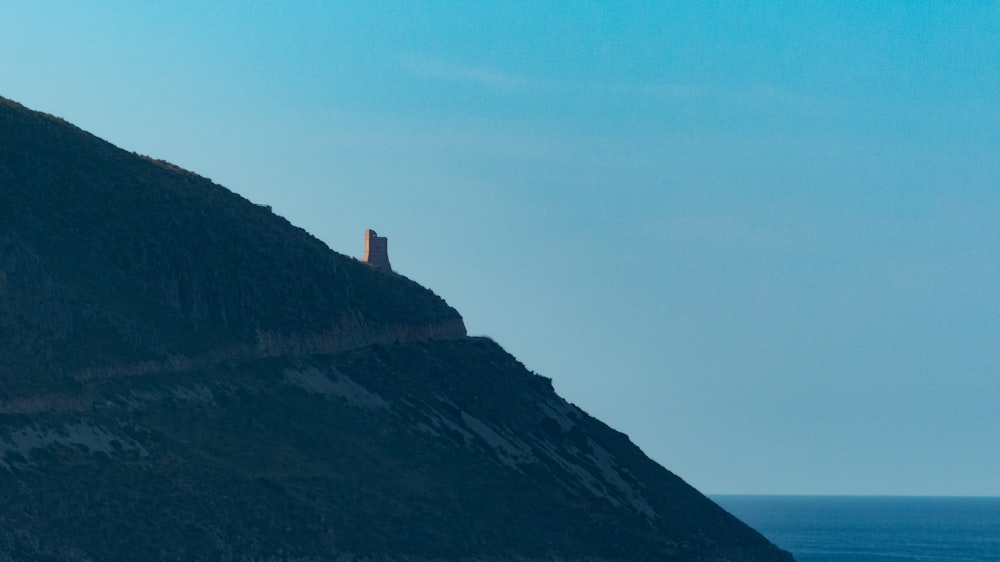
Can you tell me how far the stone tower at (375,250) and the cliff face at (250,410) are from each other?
4.17 meters

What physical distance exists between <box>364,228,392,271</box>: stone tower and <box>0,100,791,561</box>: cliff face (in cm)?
417

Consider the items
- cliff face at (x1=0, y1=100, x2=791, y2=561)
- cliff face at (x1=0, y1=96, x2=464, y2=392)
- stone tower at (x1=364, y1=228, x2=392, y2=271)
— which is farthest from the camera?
stone tower at (x1=364, y1=228, x2=392, y2=271)

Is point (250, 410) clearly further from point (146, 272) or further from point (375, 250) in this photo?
point (375, 250)

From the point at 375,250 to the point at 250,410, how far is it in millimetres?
29198

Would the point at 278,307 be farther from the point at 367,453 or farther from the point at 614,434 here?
the point at 614,434

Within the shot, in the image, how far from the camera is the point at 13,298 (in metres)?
81.2

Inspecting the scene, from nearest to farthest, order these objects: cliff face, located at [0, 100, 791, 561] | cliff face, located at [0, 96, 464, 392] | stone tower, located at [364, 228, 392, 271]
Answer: cliff face, located at [0, 100, 791, 561]
cliff face, located at [0, 96, 464, 392]
stone tower, located at [364, 228, 392, 271]

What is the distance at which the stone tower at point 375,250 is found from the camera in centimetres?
11300

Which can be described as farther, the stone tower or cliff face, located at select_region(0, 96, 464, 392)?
the stone tower

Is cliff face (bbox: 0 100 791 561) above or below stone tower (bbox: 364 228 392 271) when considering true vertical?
below

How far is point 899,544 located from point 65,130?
97541 millimetres

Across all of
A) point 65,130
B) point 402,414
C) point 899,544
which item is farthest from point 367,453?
point 899,544

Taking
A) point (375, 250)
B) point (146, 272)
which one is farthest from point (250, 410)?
point (375, 250)

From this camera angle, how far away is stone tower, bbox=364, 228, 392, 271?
11300 cm
